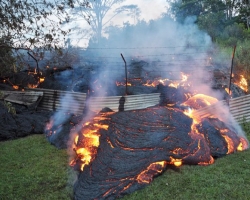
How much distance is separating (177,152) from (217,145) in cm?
132

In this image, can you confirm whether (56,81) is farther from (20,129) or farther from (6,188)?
(6,188)

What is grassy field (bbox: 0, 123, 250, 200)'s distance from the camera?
5.03 meters

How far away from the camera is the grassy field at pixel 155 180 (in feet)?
16.5

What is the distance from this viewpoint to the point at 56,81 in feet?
43.8

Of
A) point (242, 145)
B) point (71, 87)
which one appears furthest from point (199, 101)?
point (71, 87)

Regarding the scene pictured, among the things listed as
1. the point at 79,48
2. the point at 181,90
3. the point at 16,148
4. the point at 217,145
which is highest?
the point at 79,48

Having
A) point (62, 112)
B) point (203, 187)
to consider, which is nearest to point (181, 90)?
point (62, 112)

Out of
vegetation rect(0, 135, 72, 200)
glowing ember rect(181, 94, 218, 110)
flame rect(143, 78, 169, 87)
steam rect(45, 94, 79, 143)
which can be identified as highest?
flame rect(143, 78, 169, 87)

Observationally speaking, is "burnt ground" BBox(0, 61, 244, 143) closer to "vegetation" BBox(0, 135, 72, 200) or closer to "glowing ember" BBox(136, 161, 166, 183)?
"vegetation" BBox(0, 135, 72, 200)

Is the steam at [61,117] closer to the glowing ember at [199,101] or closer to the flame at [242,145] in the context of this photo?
the glowing ember at [199,101]

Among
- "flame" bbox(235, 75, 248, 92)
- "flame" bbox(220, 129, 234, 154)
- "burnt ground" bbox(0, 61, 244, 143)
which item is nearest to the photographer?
"flame" bbox(220, 129, 234, 154)

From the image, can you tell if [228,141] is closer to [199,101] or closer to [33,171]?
[199,101]

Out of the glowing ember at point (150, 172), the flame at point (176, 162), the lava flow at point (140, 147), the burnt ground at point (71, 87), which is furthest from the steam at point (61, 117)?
the flame at point (176, 162)

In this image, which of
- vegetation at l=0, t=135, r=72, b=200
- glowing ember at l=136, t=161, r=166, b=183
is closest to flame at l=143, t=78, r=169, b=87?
vegetation at l=0, t=135, r=72, b=200
